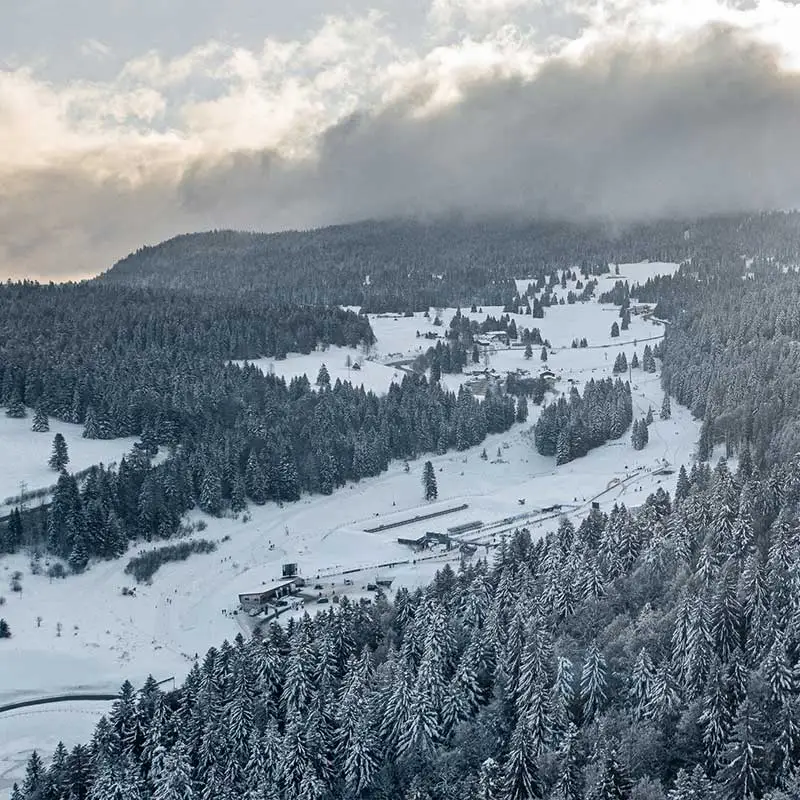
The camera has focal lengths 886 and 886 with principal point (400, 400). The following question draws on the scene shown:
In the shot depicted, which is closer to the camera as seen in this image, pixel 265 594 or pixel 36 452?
pixel 265 594

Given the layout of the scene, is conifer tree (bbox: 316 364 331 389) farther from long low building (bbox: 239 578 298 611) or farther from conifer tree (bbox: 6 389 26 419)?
long low building (bbox: 239 578 298 611)

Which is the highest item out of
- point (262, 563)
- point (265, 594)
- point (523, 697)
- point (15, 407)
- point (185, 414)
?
point (15, 407)

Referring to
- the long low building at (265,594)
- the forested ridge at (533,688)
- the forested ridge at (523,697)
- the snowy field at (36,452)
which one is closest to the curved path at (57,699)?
the forested ridge at (533,688)

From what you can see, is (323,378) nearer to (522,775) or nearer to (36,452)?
(36,452)

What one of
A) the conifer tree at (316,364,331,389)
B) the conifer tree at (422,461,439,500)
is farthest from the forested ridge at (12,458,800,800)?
the conifer tree at (316,364,331,389)

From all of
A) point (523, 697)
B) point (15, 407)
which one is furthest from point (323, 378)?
point (523, 697)

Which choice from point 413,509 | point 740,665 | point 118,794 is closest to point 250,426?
point 413,509
